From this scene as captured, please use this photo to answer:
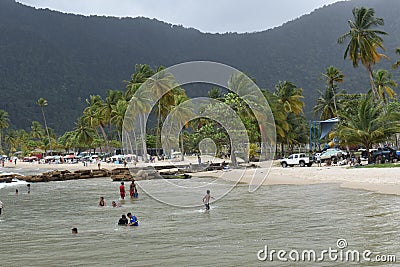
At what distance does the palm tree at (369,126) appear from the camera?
35594 millimetres

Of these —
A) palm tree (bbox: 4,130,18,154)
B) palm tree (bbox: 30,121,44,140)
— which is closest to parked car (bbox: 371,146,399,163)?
palm tree (bbox: 30,121,44,140)

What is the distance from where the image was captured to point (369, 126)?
118 ft

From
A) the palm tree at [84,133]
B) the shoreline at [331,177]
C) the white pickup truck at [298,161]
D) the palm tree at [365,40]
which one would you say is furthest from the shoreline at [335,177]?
the palm tree at [84,133]

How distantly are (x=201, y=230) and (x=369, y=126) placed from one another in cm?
2404

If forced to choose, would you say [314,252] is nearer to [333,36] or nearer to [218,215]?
[218,215]

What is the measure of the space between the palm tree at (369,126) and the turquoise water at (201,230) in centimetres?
1196

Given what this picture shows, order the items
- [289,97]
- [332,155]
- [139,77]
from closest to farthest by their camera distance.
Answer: [332,155] < [289,97] < [139,77]

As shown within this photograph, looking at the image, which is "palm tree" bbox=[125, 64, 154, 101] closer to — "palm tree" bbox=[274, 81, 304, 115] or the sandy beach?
"palm tree" bbox=[274, 81, 304, 115]

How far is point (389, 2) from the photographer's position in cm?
17688

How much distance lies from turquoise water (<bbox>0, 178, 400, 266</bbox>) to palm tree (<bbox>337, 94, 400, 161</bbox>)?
12.0 metres

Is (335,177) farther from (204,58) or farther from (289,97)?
(204,58)

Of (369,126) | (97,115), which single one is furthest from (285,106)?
(97,115)

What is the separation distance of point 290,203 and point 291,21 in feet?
565

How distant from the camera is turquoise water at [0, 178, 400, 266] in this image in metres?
12.6
